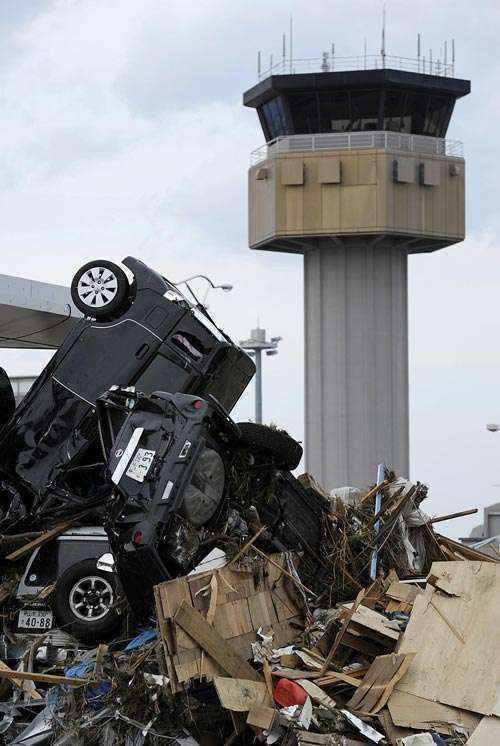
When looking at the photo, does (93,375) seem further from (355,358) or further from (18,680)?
(355,358)

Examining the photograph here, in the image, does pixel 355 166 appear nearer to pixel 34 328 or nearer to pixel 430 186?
pixel 430 186

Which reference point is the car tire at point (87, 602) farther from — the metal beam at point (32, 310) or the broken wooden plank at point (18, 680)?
the metal beam at point (32, 310)

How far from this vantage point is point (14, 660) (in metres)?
10.3

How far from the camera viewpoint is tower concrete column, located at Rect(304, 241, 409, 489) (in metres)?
43.3

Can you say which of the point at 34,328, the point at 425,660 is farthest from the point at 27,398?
the point at 34,328

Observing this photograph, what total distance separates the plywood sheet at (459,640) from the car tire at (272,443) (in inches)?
67.8

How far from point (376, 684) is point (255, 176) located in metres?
35.7

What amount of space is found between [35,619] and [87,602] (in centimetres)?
60

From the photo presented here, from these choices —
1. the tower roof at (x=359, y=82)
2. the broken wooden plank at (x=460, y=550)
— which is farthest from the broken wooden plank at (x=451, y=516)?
the tower roof at (x=359, y=82)

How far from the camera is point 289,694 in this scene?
28.3 ft

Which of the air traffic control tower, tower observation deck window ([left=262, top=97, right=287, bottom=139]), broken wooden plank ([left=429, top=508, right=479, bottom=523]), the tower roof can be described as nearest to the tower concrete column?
the air traffic control tower

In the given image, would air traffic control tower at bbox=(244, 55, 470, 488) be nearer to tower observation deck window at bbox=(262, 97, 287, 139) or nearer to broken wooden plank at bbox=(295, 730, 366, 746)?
tower observation deck window at bbox=(262, 97, 287, 139)

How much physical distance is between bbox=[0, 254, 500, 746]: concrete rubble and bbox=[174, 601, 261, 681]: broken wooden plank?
2cm

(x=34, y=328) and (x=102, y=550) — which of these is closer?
(x=102, y=550)
